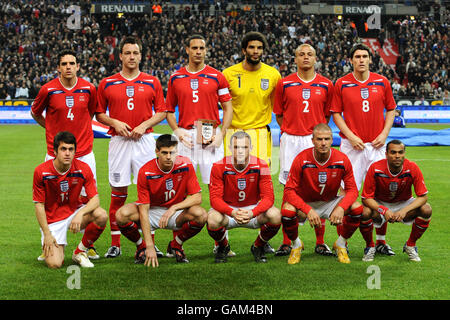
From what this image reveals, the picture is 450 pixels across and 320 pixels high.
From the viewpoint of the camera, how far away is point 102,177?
1142 cm

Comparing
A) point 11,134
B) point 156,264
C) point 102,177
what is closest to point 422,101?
point 11,134

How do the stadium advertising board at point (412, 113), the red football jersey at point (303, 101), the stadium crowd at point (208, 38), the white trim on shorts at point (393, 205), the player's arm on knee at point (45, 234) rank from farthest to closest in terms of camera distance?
the stadium crowd at point (208, 38) → the stadium advertising board at point (412, 113) → the red football jersey at point (303, 101) → the white trim on shorts at point (393, 205) → the player's arm on knee at point (45, 234)

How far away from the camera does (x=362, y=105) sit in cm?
649

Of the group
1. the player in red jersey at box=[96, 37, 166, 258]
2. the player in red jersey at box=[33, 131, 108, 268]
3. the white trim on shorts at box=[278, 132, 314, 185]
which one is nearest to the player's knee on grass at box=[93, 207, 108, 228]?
the player in red jersey at box=[33, 131, 108, 268]

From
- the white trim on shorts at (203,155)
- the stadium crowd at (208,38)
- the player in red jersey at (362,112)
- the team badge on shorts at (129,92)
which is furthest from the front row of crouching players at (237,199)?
the stadium crowd at (208,38)

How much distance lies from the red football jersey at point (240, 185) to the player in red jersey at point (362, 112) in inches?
45.2

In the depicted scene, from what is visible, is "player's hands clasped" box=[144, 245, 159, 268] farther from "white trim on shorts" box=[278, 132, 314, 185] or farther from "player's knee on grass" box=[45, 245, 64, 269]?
"white trim on shorts" box=[278, 132, 314, 185]

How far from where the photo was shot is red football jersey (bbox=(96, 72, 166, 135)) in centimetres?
637

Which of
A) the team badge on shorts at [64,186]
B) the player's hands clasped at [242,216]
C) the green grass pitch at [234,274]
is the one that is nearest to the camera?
the green grass pitch at [234,274]

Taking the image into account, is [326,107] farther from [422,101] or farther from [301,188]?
[422,101]

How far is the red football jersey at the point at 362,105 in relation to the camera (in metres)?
6.49

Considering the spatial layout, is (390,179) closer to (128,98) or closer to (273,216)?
(273,216)

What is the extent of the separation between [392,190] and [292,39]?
27.4m

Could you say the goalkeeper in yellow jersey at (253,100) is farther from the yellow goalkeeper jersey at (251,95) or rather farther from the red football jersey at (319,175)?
the red football jersey at (319,175)
